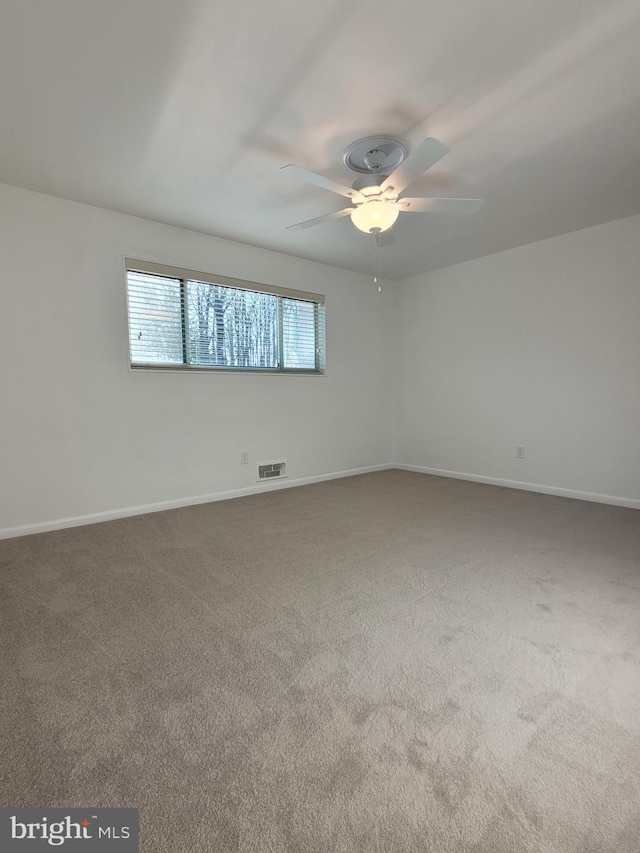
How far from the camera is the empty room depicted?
107 cm

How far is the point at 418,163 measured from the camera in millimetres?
1858

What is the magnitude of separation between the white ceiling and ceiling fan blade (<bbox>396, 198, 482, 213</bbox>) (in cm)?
32

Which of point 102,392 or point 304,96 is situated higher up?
point 304,96

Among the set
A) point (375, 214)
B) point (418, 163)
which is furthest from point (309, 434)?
point (418, 163)

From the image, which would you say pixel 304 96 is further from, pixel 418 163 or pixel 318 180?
pixel 418 163

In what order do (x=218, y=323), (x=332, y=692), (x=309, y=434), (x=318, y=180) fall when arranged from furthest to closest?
(x=309, y=434)
(x=218, y=323)
(x=318, y=180)
(x=332, y=692)

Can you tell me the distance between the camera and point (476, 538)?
2.77m

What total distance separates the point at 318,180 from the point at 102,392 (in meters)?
2.29

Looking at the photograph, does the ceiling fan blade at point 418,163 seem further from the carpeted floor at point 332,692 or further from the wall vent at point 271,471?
the wall vent at point 271,471

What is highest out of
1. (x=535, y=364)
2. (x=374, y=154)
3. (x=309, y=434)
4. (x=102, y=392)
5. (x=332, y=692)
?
(x=374, y=154)

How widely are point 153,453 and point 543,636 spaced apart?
3.02 metres

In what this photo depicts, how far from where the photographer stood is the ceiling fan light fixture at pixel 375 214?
7.44 feet

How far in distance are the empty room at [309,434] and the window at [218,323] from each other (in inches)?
1.1

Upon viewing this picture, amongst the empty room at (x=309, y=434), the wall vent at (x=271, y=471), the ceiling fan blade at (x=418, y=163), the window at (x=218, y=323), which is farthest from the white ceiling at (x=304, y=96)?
the wall vent at (x=271, y=471)
